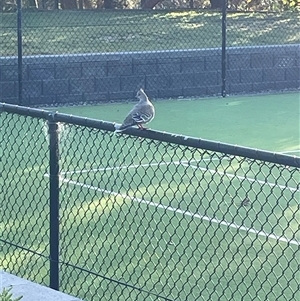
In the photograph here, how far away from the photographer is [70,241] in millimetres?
7449

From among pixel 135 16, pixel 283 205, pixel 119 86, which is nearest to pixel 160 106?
pixel 119 86

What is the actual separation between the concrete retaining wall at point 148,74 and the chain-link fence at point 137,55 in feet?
0.05

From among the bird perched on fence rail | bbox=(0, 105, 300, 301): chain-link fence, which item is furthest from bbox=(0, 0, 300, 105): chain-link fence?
the bird perched on fence rail

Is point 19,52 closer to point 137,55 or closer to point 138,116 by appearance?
point 137,55

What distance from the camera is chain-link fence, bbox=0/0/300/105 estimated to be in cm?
1558

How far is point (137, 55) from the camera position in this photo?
649 inches

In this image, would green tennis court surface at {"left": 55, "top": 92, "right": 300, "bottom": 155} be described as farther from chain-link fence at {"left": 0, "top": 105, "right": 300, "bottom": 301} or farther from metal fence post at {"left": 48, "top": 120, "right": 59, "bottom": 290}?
metal fence post at {"left": 48, "top": 120, "right": 59, "bottom": 290}

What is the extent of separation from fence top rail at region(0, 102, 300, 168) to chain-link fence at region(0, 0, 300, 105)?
9399mm

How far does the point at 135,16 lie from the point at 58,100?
181 inches

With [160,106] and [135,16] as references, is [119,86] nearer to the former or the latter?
[160,106]

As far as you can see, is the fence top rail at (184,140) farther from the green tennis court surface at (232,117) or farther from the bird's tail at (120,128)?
the green tennis court surface at (232,117)

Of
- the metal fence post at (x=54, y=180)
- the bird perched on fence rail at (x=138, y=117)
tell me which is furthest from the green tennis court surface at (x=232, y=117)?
the metal fence post at (x=54, y=180)

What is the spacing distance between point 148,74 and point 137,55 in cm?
37

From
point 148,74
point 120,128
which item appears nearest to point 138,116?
point 120,128
